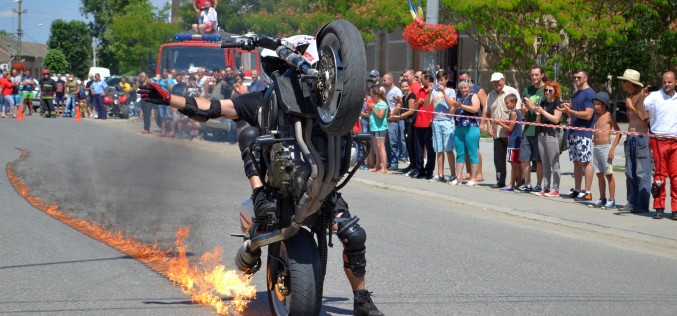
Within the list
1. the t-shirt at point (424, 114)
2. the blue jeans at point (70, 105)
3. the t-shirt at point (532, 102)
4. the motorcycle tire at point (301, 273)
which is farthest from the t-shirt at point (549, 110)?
the blue jeans at point (70, 105)

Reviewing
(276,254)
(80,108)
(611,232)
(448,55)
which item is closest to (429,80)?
(611,232)

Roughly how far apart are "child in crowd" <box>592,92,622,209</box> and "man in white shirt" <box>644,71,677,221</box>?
903 millimetres

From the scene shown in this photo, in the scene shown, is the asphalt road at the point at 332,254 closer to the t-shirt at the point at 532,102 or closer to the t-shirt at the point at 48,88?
Answer: the t-shirt at the point at 532,102

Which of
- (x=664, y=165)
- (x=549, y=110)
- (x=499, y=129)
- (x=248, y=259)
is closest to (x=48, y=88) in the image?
(x=499, y=129)

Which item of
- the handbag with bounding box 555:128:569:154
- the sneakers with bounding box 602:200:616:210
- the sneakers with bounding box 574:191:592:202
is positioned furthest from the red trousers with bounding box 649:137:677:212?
the handbag with bounding box 555:128:569:154

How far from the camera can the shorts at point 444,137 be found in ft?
51.1

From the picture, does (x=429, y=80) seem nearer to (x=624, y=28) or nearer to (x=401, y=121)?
(x=401, y=121)

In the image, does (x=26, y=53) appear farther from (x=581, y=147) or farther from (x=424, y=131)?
(x=581, y=147)

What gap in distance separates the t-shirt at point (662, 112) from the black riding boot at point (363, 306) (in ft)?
22.0

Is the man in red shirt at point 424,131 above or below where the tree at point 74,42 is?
below

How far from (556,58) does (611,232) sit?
57.2 ft

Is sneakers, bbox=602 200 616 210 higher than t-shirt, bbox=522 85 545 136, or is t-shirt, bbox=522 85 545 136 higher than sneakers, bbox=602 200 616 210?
t-shirt, bbox=522 85 545 136

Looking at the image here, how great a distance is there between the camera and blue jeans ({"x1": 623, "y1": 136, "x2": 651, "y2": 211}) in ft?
39.6

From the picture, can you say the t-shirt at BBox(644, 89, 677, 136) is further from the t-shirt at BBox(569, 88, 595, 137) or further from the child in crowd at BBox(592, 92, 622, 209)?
the t-shirt at BBox(569, 88, 595, 137)
